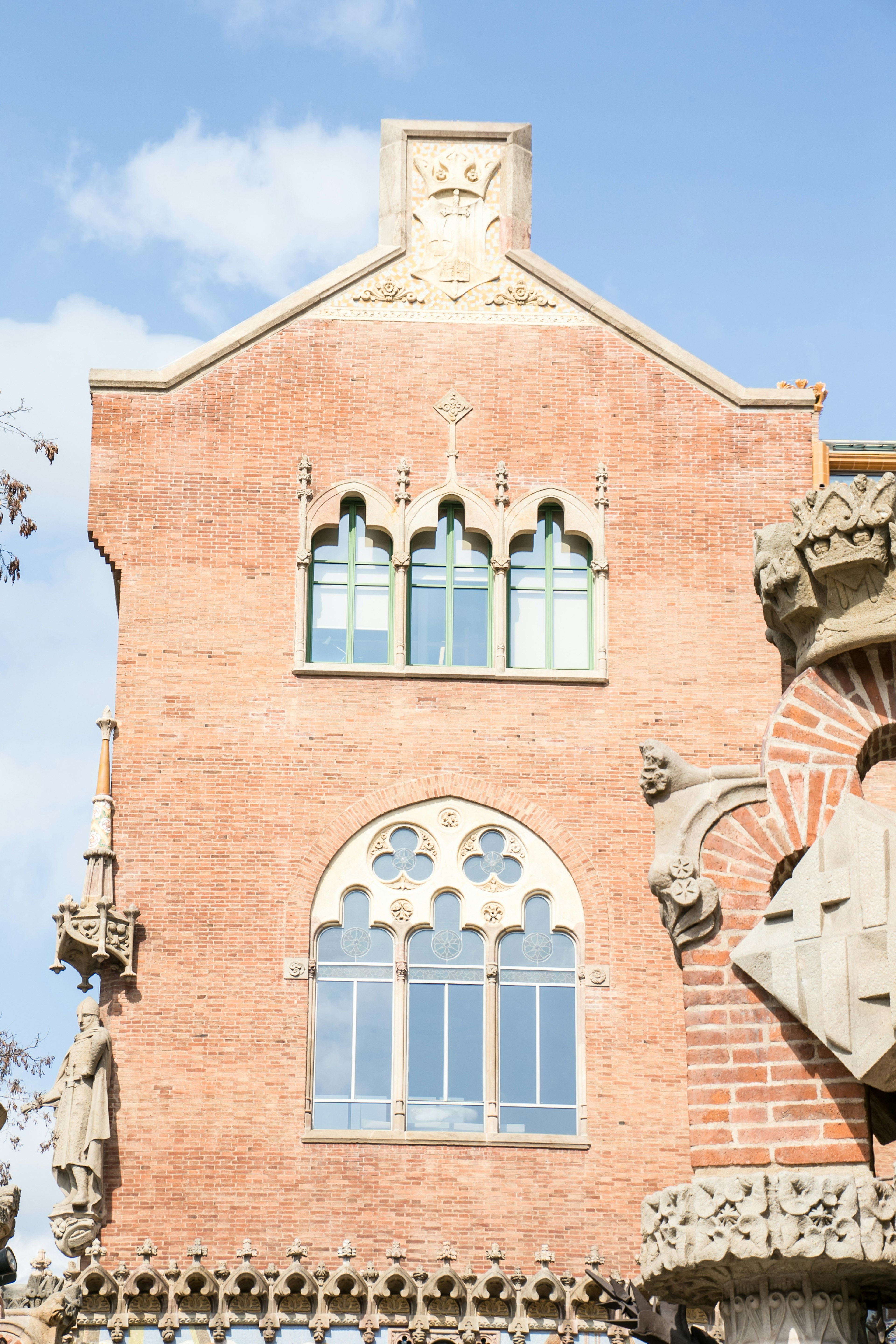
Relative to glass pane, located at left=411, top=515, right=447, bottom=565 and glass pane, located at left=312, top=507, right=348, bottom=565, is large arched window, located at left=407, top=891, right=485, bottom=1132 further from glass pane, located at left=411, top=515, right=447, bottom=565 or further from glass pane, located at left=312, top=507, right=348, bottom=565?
glass pane, located at left=312, top=507, right=348, bottom=565

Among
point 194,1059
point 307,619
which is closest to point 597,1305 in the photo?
point 194,1059

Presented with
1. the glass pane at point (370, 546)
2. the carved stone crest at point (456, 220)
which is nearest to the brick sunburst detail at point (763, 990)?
the glass pane at point (370, 546)

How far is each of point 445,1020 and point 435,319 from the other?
836cm

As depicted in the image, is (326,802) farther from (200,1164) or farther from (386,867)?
(200,1164)

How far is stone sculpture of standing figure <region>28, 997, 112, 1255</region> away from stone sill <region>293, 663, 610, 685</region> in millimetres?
4547

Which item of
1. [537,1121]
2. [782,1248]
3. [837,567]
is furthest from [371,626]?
[782,1248]

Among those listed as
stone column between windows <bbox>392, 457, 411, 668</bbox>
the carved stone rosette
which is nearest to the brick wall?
stone column between windows <bbox>392, 457, 411, 668</bbox>

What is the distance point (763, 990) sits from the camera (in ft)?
25.7

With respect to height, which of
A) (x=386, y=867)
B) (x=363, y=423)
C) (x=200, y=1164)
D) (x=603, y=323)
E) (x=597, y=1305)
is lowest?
(x=597, y=1305)

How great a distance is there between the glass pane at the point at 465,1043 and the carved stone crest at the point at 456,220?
8.40 meters

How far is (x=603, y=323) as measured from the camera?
2370cm

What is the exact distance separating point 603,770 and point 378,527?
382 centimetres

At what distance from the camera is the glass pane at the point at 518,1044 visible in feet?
67.2

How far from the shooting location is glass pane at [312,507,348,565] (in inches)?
886
